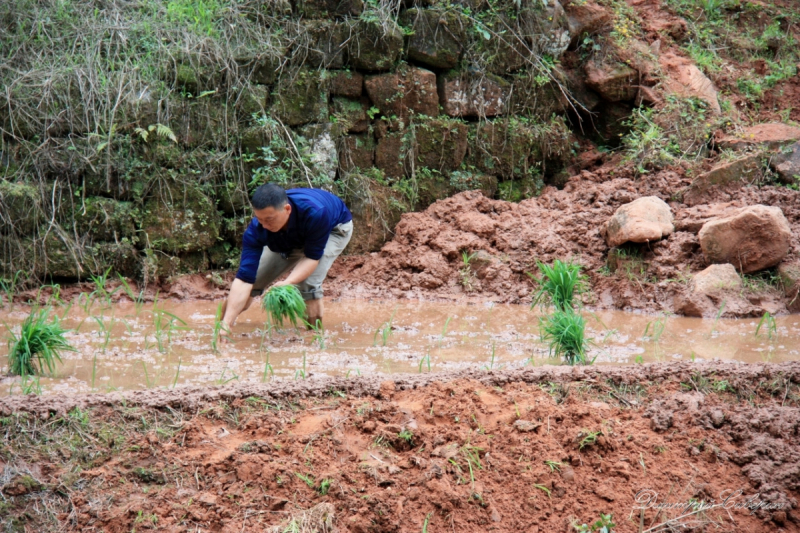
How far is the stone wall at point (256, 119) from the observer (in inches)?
235

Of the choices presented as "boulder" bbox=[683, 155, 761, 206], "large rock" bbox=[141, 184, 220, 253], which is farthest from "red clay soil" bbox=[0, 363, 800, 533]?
"boulder" bbox=[683, 155, 761, 206]

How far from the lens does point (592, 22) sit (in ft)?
24.6

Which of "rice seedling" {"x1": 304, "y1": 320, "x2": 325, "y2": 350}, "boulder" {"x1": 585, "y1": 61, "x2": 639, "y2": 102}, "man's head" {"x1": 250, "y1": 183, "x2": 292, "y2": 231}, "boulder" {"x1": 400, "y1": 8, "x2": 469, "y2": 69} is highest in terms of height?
"boulder" {"x1": 400, "y1": 8, "x2": 469, "y2": 69}

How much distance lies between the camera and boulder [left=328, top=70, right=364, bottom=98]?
6.72 metres

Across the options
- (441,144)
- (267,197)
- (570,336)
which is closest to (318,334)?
(267,197)

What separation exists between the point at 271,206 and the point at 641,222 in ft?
11.8

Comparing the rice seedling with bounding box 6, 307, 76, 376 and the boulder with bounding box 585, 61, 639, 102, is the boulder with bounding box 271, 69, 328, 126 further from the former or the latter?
the rice seedling with bounding box 6, 307, 76, 376

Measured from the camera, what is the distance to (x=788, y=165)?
6570 mm

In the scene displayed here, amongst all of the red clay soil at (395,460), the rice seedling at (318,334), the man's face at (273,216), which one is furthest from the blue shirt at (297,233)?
the red clay soil at (395,460)

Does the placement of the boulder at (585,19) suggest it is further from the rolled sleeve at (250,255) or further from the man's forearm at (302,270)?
the rolled sleeve at (250,255)

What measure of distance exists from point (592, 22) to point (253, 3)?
3.86 metres

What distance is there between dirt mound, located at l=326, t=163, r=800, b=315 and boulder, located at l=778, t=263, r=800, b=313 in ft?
0.38

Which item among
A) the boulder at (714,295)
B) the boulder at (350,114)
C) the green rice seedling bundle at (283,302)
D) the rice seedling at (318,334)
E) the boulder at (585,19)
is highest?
the boulder at (585,19)

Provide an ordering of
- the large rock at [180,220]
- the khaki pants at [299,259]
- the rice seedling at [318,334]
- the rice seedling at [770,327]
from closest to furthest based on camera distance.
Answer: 1. the rice seedling at [318,334]
2. the rice seedling at [770,327]
3. the khaki pants at [299,259]
4. the large rock at [180,220]
